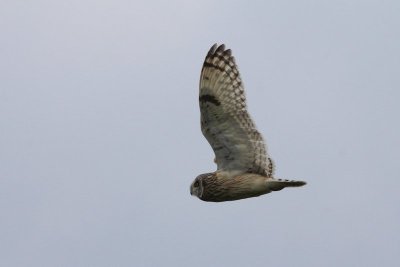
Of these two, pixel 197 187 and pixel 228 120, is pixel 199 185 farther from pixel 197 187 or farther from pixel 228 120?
pixel 228 120

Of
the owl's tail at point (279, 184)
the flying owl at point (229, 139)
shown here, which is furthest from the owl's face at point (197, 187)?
the owl's tail at point (279, 184)

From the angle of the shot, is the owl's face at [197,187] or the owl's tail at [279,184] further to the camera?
the owl's face at [197,187]

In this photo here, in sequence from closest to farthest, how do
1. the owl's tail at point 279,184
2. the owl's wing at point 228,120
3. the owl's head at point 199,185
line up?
1. the owl's tail at point 279,184
2. the owl's wing at point 228,120
3. the owl's head at point 199,185

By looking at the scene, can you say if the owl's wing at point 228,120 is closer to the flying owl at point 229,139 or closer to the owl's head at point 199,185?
the flying owl at point 229,139

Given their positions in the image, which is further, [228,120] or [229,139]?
[229,139]

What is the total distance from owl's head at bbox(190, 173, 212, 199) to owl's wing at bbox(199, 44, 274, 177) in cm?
34

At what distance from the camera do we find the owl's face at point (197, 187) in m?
12.2

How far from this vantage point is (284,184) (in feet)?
38.1

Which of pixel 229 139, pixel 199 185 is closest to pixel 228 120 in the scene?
pixel 229 139

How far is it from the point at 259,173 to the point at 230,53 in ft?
7.02

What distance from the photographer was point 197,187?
12.3 meters

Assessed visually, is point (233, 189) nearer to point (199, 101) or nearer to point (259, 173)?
point (259, 173)

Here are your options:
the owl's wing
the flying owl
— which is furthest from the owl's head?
the owl's wing

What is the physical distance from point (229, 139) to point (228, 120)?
1.10 ft
